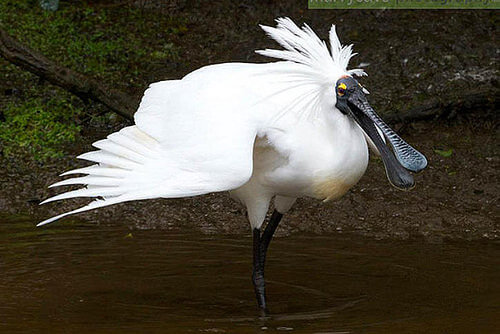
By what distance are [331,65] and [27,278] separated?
2.31m

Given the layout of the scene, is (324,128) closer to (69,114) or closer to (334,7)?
(69,114)

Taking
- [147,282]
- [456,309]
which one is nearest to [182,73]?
[147,282]

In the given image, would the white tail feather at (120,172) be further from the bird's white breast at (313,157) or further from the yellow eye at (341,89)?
the yellow eye at (341,89)

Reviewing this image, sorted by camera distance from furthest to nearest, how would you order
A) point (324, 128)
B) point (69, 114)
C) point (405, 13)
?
point (405, 13) < point (69, 114) < point (324, 128)

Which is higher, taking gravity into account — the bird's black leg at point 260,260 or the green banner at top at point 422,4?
the green banner at top at point 422,4

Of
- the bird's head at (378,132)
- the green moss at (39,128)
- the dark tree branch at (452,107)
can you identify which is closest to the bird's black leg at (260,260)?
the bird's head at (378,132)

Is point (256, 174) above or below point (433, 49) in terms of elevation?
below

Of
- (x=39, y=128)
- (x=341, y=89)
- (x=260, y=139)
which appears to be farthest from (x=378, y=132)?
(x=39, y=128)

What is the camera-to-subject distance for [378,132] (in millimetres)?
5848

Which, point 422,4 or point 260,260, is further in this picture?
point 422,4

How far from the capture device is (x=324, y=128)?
220 inches

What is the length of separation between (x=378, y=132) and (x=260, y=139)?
730mm

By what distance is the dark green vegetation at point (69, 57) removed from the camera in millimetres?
9328

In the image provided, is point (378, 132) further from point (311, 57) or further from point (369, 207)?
point (369, 207)
